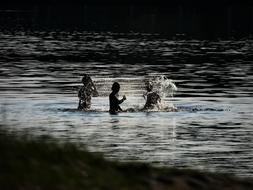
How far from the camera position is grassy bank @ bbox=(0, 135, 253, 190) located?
12.4m

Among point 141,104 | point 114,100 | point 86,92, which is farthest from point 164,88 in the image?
point 114,100

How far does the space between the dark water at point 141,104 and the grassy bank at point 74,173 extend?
2.49 metres

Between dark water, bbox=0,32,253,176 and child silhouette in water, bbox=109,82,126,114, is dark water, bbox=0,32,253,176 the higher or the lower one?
the lower one

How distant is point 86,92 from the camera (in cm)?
4603

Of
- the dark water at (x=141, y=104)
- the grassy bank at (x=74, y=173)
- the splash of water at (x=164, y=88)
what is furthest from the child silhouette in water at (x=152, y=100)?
the grassy bank at (x=74, y=173)

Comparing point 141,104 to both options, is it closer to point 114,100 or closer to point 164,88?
point 164,88

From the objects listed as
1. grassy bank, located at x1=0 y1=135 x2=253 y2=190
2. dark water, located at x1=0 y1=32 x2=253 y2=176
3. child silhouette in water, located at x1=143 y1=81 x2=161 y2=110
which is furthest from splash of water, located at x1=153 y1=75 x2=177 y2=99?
grassy bank, located at x1=0 y1=135 x2=253 y2=190

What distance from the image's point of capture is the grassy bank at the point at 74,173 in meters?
12.4

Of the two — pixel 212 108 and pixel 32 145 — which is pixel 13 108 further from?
pixel 32 145

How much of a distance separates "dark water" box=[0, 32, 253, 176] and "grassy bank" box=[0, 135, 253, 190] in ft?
8.17

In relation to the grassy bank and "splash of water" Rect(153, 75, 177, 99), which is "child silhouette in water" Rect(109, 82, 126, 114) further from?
the grassy bank

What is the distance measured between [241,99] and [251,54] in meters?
60.7

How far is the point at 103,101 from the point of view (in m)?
54.9

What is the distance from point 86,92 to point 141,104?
8404mm
